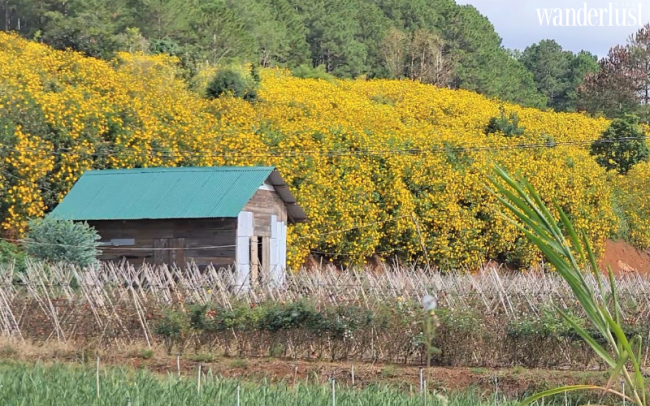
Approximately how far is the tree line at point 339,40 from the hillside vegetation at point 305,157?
38.0 feet

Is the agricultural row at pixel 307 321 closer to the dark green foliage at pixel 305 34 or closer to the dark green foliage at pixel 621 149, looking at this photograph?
the dark green foliage at pixel 621 149

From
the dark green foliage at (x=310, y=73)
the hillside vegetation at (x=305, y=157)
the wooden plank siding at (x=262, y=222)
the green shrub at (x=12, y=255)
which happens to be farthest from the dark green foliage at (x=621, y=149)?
the green shrub at (x=12, y=255)

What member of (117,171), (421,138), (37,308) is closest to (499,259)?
(421,138)

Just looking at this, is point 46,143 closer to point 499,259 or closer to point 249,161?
point 249,161

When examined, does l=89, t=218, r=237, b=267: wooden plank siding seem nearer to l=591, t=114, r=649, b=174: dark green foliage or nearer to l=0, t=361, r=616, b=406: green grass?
l=0, t=361, r=616, b=406: green grass

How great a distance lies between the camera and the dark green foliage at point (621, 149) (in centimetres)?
4100

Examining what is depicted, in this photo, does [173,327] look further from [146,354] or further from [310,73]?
[310,73]

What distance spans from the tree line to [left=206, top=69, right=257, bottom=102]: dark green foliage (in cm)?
398

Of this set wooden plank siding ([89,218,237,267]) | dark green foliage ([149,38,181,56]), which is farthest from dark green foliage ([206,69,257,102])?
wooden plank siding ([89,218,237,267])

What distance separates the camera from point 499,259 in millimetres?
32500

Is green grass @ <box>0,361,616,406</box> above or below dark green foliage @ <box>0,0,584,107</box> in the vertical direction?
below

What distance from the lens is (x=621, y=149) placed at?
138 ft

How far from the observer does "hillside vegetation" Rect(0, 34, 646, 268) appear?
2470 cm

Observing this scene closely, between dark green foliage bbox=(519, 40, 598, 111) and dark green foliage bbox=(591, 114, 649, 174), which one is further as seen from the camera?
dark green foliage bbox=(519, 40, 598, 111)
